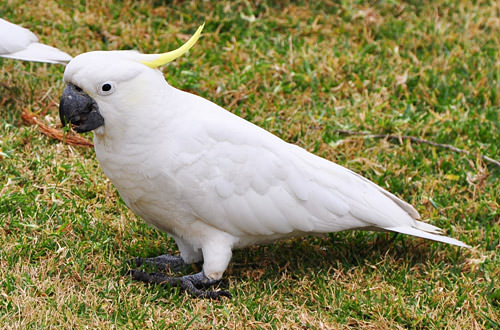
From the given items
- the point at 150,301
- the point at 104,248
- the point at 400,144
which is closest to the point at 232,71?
the point at 400,144

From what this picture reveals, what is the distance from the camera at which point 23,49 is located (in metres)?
3.62

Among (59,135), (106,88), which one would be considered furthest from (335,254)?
(59,135)

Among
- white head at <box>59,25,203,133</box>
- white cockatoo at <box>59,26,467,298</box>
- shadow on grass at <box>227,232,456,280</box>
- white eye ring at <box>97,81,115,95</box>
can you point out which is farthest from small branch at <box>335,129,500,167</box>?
white eye ring at <box>97,81,115,95</box>

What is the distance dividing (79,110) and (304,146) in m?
1.54

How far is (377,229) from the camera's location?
9.12 ft

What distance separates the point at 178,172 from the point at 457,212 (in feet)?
4.80

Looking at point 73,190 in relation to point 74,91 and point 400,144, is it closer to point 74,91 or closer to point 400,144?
point 74,91

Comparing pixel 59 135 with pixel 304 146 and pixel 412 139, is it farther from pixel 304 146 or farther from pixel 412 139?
pixel 412 139

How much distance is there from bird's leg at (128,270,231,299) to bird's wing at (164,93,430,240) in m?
0.25

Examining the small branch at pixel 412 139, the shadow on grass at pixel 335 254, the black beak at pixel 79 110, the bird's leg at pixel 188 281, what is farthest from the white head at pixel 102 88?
the small branch at pixel 412 139

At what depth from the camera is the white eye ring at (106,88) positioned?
232 centimetres

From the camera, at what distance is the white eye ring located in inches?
91.5

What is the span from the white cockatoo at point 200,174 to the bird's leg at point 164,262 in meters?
0.01

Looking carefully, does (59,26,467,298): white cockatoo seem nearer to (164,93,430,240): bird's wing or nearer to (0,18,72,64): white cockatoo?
(164,93,430,240): bird's wing
